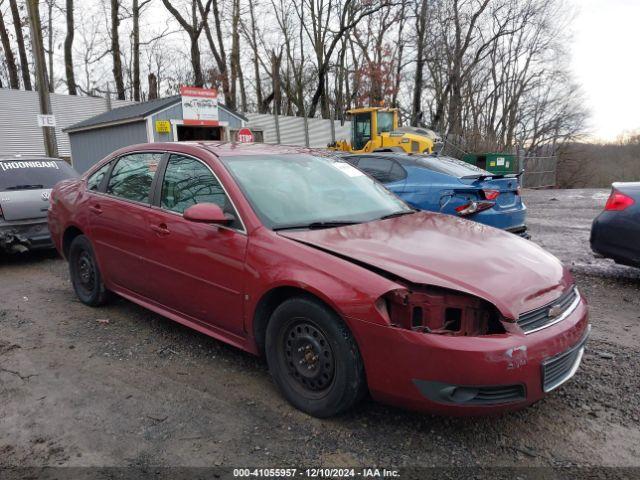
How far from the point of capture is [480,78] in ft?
120

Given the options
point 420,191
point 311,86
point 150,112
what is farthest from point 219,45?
point 420,191

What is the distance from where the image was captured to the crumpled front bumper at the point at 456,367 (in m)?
2.31

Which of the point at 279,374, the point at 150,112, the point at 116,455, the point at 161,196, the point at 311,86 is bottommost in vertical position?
the point at 116,455

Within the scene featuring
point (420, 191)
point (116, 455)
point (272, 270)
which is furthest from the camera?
point (420, 191)

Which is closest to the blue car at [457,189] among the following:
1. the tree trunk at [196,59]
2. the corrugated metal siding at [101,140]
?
the corrugated metal siding at [101,140]

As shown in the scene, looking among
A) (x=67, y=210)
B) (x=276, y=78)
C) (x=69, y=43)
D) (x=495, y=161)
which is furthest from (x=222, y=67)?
(x=67, y=210)

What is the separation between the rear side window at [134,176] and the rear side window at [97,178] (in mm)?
165

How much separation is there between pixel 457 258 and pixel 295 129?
89.2 ft

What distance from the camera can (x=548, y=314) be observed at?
8.50ft

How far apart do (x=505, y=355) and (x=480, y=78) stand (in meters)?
38.3

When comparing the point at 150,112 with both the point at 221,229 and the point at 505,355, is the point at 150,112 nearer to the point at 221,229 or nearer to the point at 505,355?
the point at 221,229

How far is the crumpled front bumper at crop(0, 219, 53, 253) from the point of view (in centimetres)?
632

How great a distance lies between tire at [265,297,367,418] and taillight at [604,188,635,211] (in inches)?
159

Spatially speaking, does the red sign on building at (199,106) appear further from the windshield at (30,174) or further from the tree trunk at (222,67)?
the tree trunk at (222,67)
